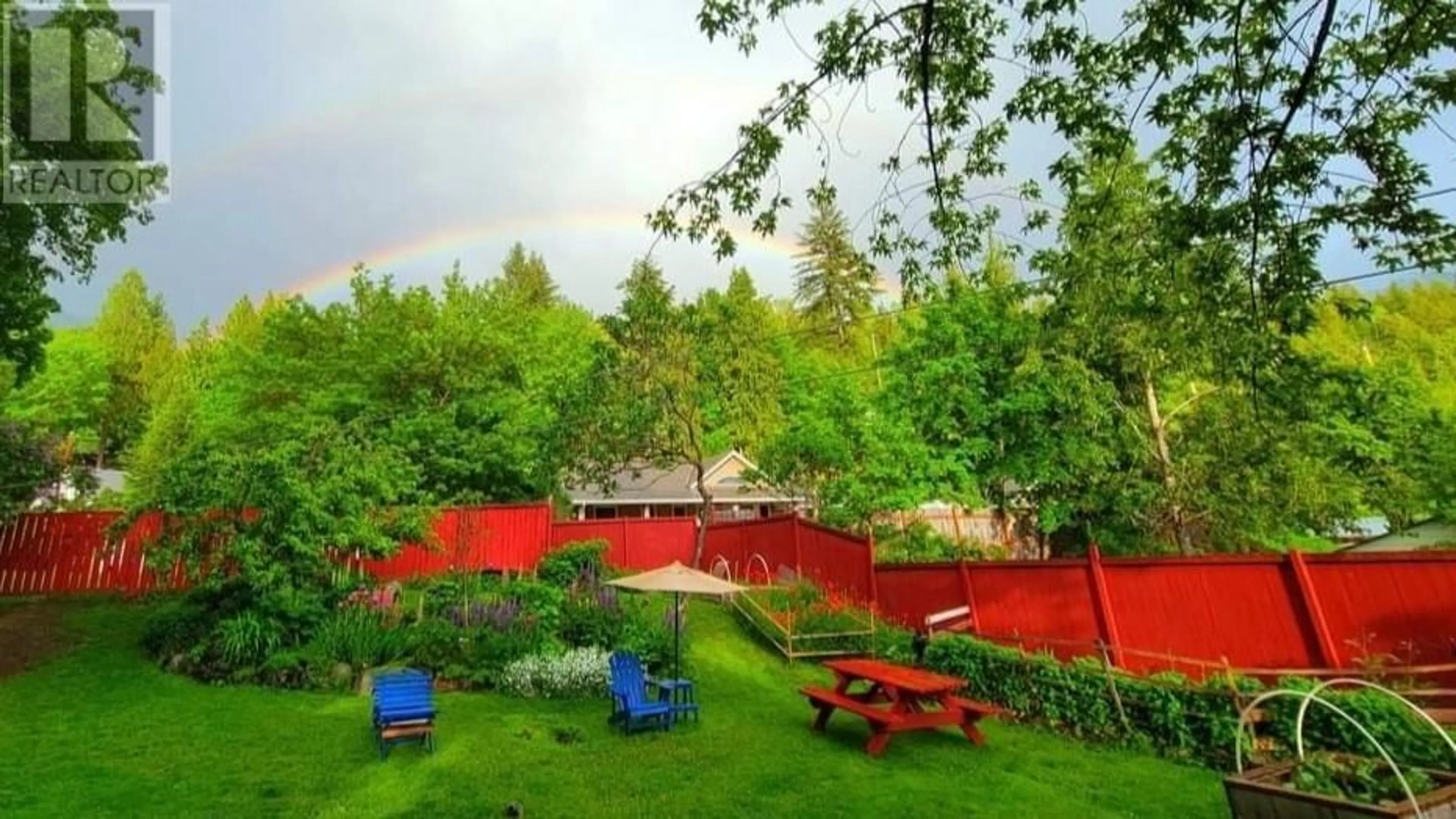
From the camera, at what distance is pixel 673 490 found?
106 ft

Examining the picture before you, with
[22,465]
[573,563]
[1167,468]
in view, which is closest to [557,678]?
[573,563]

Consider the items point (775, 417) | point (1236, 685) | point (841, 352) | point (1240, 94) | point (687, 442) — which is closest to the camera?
point (1240, 94)

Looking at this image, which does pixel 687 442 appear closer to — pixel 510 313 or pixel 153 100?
pixel 510 313

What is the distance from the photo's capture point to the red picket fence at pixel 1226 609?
767 cm

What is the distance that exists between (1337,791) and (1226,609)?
5920mm

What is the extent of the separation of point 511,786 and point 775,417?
21949 millimetres

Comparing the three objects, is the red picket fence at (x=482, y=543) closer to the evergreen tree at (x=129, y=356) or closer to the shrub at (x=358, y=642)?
the shrub at (x=358, y=642)

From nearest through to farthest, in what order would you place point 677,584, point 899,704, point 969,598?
point 899,704, point 677,584, point 969,598

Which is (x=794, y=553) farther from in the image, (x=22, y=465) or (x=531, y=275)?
(x=531, y=275)

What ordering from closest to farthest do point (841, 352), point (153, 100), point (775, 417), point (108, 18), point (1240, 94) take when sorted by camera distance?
point (1240, 94) < point (108, 18) < point (153, 100) < point (775, 417) < point (841, 352)

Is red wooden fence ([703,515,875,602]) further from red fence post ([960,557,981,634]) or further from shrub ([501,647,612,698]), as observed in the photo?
shrub ([501,647,612,698])

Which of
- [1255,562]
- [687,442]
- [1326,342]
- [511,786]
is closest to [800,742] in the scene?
[511,786]

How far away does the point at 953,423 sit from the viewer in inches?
810

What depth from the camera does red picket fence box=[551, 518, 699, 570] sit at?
2198cm
